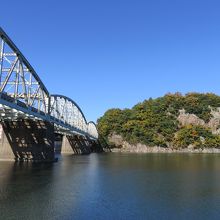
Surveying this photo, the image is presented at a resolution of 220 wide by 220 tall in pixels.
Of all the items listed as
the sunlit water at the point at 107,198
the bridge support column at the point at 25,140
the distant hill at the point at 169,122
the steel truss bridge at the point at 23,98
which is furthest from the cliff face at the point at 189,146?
the sunlit water at the point at 107,198

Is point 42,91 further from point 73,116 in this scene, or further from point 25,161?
point 73,116

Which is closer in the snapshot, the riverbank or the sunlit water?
the sunlit water

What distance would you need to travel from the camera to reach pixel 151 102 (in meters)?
178

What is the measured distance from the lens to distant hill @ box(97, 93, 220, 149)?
15912cm

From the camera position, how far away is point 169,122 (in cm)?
16575

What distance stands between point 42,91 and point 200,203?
4639 cm

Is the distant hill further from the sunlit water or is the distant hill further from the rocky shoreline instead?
the sunlit water

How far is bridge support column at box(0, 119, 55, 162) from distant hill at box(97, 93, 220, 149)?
9814 centimetres

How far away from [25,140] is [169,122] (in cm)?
11105

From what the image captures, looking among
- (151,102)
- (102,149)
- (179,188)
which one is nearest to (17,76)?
(179,188)

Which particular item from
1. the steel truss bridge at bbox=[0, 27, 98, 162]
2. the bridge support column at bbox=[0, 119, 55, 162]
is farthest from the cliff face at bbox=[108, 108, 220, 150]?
the bridge support column at bbox=[0, 119, 55, 162]

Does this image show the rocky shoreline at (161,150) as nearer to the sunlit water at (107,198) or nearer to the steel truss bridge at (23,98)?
the steel truss bridge at (23,98)

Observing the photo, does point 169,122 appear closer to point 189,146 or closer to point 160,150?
point 189,146

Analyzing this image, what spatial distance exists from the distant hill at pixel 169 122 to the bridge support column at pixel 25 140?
322 feet
